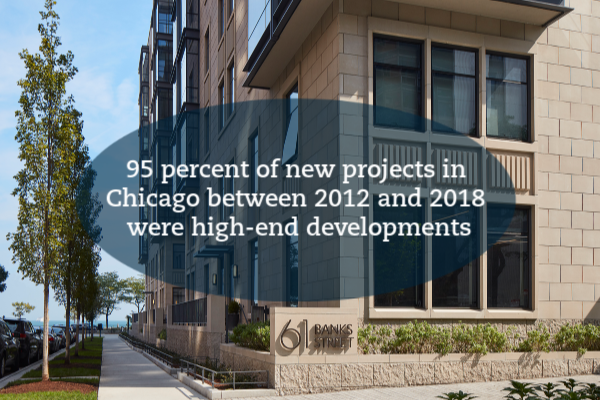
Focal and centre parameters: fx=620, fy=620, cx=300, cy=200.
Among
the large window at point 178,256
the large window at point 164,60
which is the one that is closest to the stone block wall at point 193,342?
the large window at point 178,256

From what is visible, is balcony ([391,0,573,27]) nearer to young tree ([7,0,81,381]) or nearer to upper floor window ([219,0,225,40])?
young tree ([7,0,81,381])

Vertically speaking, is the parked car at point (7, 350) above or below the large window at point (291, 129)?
below

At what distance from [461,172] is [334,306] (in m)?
4.86

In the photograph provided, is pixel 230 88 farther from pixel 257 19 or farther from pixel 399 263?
pixel 399 263

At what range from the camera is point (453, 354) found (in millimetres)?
14969

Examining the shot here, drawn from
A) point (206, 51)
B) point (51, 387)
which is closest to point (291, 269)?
point (51, 387)

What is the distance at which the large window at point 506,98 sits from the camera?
17.1 meters

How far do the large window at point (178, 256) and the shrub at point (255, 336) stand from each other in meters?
34.8

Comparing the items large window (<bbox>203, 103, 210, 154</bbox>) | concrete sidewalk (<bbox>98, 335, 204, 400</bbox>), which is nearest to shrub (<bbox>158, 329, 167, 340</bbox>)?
large window (<bbox>203, 103, 210, 154</bbox>)

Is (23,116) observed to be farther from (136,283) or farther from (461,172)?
(136,283)

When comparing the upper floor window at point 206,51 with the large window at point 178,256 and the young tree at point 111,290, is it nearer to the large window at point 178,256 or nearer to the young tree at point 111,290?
the large window at point 178,256

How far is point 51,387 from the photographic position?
16.0m

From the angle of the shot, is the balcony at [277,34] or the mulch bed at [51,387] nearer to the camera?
the mulch bed at [51,387]

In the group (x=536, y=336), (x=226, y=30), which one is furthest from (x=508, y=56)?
(x=226, y=30)
